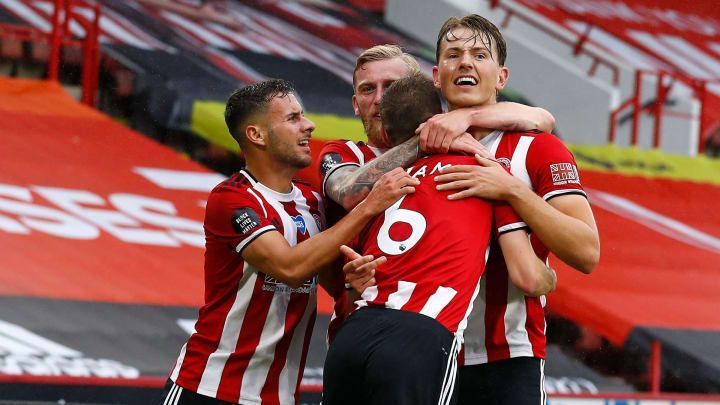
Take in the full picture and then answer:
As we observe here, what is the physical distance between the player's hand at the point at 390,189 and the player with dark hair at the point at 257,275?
0.23 meters

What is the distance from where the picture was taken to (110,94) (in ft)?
32.6

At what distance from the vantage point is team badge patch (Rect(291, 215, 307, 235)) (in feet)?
13.1

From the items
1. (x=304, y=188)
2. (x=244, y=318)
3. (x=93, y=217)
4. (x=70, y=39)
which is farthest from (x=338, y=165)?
(x=70, y=39)

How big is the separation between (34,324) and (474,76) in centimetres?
309

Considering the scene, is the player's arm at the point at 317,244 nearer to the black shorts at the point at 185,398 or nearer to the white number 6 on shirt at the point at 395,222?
the white number 6 on shirt at the point at 395,222

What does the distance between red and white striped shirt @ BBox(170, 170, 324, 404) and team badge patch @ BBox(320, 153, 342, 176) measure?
0.58ft

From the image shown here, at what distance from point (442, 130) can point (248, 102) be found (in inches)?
31.6

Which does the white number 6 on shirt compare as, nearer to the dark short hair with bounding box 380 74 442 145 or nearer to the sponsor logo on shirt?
the dark short hair with bounding box 380 74 442 145

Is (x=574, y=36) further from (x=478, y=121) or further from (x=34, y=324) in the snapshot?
(x=478, y=121)

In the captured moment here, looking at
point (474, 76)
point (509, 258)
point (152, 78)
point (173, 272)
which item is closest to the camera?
point (509, 258)

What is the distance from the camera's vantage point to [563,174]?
3578mm

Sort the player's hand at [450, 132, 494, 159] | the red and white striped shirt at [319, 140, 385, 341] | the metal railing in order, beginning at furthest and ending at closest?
the metal railing < the red and white striped shirt at [319, 140, 385, 341] < the player's hand at [450, 132, 494, 159]

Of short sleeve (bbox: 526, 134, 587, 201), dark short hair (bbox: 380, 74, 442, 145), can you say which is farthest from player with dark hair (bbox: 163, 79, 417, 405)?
short sleeve (bbox: 526, 134, 587, 201)

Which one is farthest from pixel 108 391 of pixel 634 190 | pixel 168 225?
pixel 634 190
